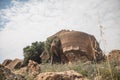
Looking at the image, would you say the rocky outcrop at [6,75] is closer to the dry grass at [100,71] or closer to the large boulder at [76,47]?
the dry grass at [100,71]

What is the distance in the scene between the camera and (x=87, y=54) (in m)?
22.3

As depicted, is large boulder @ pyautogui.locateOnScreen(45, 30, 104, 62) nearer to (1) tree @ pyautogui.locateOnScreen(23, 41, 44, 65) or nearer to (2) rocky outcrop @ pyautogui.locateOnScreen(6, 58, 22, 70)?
(1) tree @ pyautogui.locateOnScreen(23, 41, 44, 65)

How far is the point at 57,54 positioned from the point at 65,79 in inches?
694

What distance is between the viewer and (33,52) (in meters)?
27.9

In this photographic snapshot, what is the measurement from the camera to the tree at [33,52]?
27.9 metres

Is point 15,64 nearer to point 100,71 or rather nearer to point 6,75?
point 100,71

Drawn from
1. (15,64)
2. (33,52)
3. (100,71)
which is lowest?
(100,71)

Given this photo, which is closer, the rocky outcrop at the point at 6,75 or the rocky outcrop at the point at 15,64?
the rocky outcrop at the point at 6,75

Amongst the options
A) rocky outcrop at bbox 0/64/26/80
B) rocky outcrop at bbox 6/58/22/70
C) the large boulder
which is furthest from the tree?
rocky outcrop at bbox 0/64/26/80

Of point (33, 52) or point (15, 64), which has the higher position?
point (33, 52)

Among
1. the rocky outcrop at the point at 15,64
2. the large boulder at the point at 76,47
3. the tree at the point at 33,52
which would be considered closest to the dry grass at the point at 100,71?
the large boulder at the point at 76,47

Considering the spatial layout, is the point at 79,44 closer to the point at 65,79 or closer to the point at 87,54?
the point at 87,54

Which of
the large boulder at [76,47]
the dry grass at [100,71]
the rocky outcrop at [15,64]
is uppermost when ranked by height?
the large boulder at [76,47]

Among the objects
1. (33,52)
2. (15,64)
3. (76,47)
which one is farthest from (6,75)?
(33,52)
